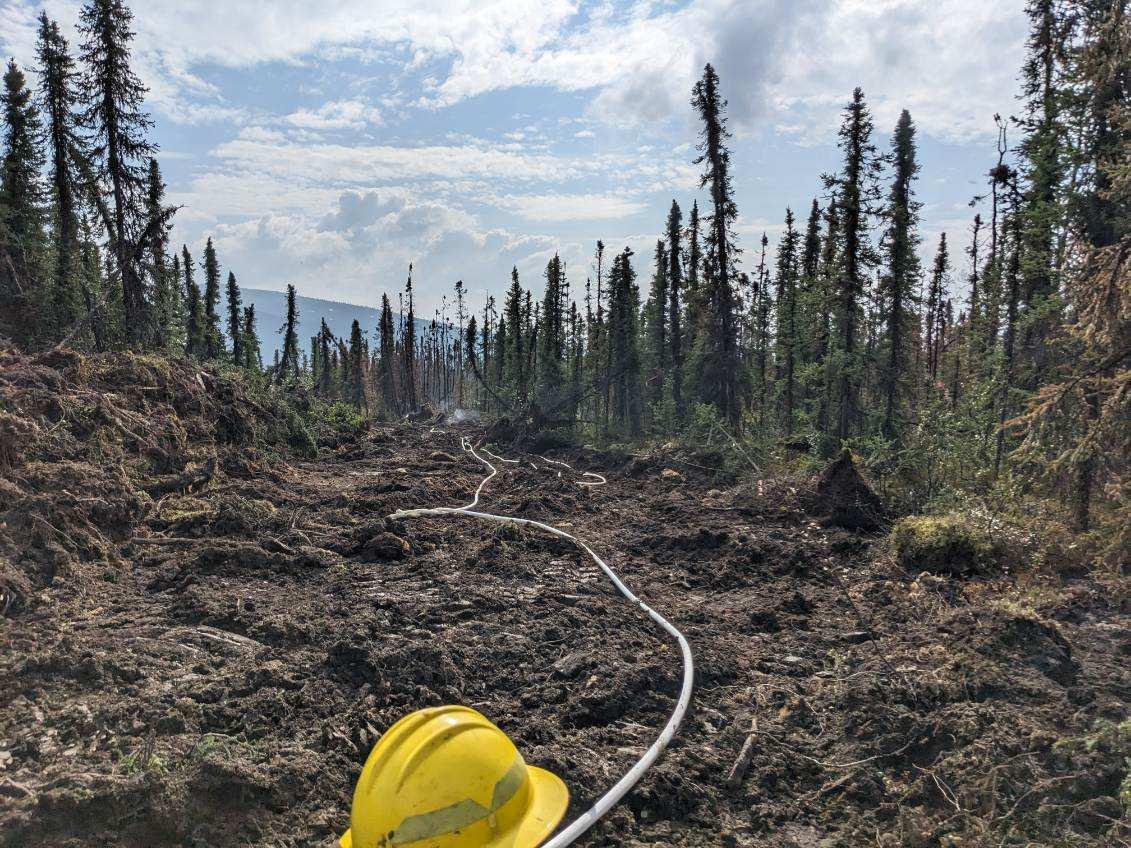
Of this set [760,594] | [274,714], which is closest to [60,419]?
[274,714]

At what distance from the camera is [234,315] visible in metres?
52.7

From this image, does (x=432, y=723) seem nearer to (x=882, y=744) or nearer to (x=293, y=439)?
(x=882, y=744)

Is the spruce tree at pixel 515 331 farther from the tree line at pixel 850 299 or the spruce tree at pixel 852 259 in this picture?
the spruce tree at pixel 852 259

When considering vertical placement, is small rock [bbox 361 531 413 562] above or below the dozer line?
above

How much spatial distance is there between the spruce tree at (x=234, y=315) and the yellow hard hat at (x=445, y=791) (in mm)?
54769

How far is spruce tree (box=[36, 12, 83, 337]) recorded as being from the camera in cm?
2134

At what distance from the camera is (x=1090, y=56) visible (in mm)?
7527

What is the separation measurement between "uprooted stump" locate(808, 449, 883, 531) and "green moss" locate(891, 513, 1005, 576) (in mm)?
2144

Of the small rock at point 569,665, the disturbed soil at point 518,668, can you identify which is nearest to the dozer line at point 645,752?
the disturbed soil at point 518,668

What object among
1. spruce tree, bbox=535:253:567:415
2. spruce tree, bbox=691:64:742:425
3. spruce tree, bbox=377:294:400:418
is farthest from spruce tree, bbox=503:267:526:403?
spruce tree, bbox=691:64:742:425

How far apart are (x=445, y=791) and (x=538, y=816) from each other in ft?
2.50

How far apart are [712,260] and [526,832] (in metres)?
23.3

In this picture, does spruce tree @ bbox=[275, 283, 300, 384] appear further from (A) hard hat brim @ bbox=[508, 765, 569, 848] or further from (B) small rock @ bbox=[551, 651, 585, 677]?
(A) hard hat brim @ bbox=[508, 765, 569, 848]

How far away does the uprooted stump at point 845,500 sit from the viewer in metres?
11.0
